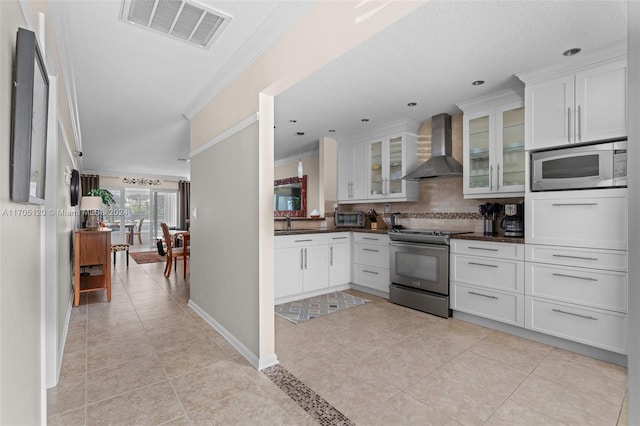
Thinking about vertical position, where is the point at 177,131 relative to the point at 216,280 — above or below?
above

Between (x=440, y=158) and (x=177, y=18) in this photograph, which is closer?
(x=177, y=18)

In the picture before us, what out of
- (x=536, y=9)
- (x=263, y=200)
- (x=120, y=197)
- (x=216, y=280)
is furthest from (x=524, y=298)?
(x=120, y=197)

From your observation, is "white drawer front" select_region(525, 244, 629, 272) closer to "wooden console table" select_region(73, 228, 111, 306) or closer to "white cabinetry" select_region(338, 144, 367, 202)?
"white cabinetry" select_region(338, 144, 367, 202)

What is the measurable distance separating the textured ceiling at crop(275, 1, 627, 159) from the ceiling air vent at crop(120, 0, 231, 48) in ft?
3.16

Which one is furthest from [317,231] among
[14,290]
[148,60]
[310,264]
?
[14,290]

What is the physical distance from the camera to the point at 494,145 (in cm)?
332

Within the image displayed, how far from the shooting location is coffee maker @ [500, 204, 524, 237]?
10.3 feet

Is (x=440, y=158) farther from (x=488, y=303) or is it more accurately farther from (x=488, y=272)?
(x=488, y=303)

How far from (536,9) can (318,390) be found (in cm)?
273

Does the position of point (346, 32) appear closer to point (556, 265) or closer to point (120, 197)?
point (556, 265)

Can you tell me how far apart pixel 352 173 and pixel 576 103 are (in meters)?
2.89

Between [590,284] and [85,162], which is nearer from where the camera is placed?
[590,284]

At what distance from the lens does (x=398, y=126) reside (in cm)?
429

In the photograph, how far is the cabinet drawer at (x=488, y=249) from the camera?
290 centimetres
